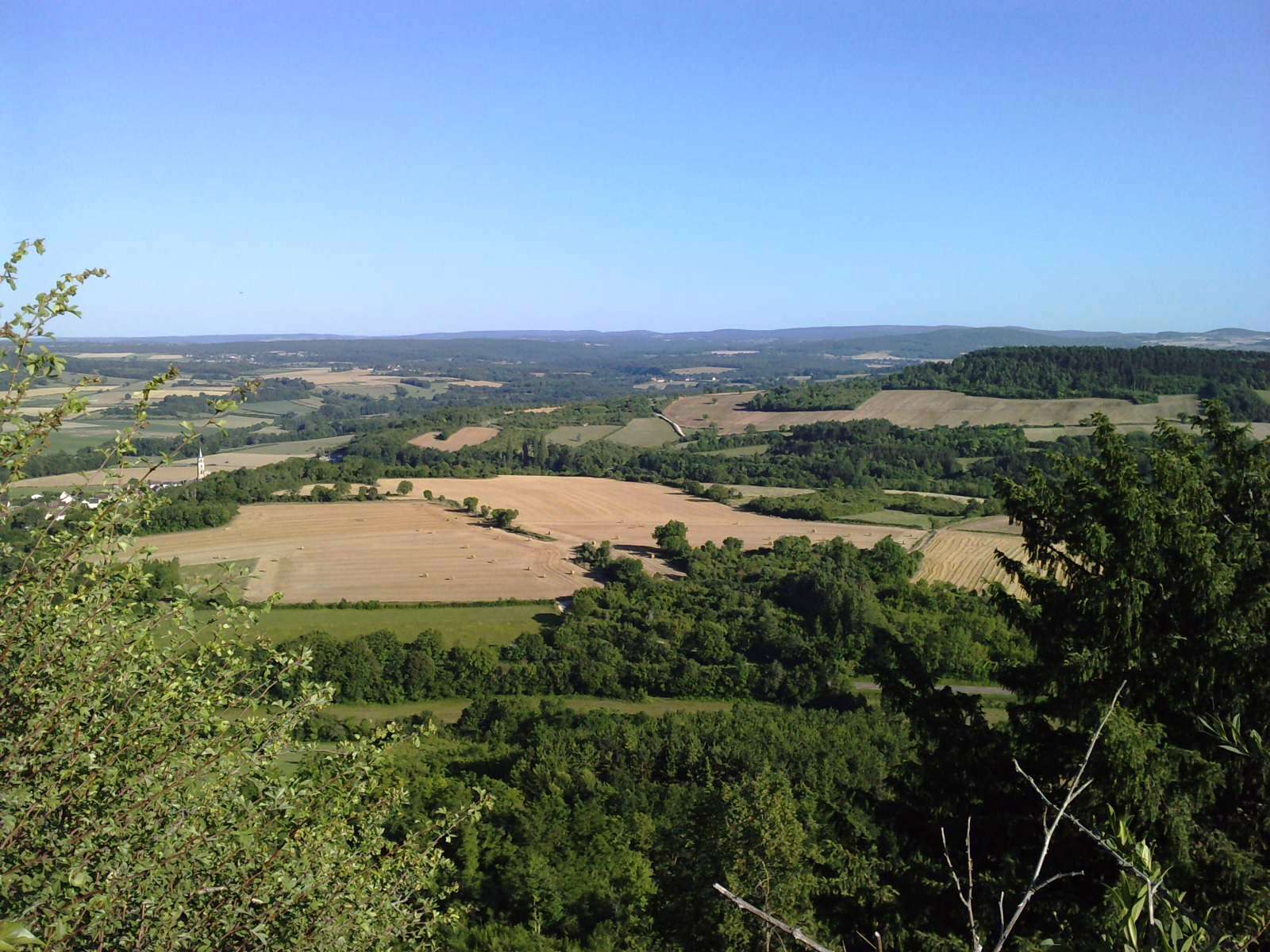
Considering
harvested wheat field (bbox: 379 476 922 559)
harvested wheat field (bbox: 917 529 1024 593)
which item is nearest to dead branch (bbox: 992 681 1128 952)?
harvested wheat field (bbox: 917 529 1024 593)

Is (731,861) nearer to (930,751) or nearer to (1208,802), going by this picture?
(930,751)

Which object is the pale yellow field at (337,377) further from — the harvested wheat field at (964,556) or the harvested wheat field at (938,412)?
the harvested wheat field at (964,556)

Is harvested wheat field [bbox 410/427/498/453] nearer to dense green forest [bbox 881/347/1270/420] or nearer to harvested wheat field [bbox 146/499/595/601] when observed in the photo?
harvested wheat field [bbox 146/499/595/601]

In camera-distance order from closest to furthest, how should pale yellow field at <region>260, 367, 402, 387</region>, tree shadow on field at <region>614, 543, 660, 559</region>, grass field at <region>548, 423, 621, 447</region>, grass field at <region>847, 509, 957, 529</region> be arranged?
tree shadow on field at <region>614, 543, 660, 559</region> → grass field at <region>847, 509, 957, 529</region> → grass field at <region>548, 423, 621, 447</region> → pale yellow field at <region>260, 367, 402, 387</region>

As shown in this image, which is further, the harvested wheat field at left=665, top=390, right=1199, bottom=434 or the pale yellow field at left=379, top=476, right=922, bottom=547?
the harvested wheat field at left=665, top=390, right=1199, bottom=434

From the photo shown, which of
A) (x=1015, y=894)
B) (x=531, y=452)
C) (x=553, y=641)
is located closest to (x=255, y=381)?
(x=1015, y=894)

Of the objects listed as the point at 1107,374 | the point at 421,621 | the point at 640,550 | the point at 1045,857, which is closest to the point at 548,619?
the point at 421,621
